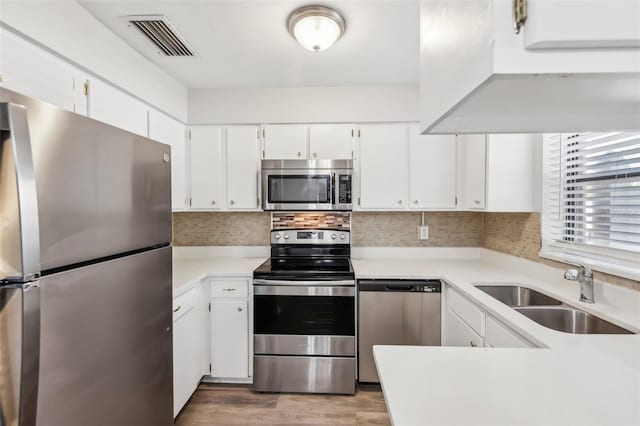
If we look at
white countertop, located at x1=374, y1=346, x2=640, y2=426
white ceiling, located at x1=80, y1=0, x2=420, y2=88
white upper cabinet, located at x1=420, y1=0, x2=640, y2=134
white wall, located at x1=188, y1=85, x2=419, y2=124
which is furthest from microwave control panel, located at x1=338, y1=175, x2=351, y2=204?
white upper cabinet, located at x1=420, y1=0, x2=640, y2=134

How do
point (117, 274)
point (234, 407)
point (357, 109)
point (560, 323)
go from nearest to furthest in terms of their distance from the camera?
point (117, 274) → point (560, 323) → point (234, 407) → point (357, 109)

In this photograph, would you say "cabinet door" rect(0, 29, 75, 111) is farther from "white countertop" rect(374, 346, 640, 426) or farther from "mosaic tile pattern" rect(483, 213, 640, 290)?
"mosaic tile pattern" rect(483, 213, 640, 290)

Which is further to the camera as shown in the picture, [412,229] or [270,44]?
[412,229]

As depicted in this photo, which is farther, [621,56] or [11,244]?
[11,244]

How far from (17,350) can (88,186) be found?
1.52 ft

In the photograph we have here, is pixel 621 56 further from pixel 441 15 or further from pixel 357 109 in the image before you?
pixel 357 109

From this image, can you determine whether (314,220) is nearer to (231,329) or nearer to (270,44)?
(231,329)

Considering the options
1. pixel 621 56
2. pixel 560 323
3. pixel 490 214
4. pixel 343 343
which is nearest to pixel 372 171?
pixel 490 214

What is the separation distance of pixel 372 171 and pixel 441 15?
1.95 metres

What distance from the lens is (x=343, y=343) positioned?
2.20 meters

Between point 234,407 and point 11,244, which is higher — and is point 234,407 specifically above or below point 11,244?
below

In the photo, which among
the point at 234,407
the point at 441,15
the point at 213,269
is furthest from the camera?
the point at 213,269

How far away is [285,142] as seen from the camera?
2590 mm

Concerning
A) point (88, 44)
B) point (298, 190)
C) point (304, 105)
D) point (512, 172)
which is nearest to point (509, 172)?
point (512, 172)
